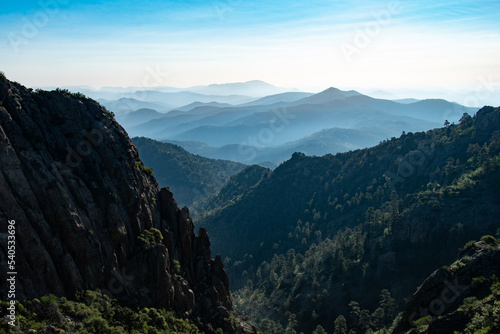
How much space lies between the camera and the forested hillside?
93.8 metres

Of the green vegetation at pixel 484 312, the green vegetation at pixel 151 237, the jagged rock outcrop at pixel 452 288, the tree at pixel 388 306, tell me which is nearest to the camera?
the green vegetation at pixel 484 312

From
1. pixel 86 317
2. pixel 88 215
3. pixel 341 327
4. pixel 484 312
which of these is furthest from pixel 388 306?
pixel 88 215

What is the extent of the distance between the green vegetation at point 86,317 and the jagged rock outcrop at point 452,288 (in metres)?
32.5

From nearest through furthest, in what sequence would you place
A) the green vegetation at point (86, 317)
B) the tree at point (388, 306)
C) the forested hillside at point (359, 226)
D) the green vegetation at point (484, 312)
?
the green vegetation at point (86, 317), the green vegetation at point (484, 312), the tree at point (388, 306), the forested hillside at point (359, 226)

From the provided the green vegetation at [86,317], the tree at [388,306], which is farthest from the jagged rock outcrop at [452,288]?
the green vegetation at [86,317]

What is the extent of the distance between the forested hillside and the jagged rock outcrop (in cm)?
3412

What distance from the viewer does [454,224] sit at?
95500mm

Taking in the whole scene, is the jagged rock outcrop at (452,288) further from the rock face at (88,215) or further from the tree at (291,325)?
the tree at (291,325)

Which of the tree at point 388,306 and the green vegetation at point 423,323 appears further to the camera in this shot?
the tree at point 388,306

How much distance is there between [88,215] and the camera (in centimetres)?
4238

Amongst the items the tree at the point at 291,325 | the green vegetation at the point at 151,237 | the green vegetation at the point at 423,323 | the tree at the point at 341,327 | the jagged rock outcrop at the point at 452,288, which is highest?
the green vegetation at the point at 151,237

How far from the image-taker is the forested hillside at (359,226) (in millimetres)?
93750

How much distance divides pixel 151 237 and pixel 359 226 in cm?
10010

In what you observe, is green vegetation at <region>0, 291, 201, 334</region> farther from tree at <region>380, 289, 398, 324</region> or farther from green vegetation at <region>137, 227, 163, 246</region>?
tree at <region>380, 289, 398, 324</region>
